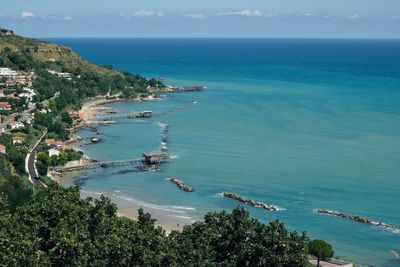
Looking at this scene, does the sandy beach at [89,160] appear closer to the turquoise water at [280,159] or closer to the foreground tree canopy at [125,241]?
the turquoise water at [280,159]

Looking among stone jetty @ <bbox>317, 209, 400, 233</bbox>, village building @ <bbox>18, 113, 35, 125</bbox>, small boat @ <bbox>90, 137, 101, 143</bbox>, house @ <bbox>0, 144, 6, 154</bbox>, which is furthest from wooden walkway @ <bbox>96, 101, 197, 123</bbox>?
stone jetty @ <bbox>317, 209, 400, 233</bbox>

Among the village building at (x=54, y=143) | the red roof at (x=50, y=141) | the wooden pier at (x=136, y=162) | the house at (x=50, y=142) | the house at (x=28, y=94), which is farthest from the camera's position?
the house at (x=28, y=94)

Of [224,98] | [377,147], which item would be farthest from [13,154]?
[224,98]

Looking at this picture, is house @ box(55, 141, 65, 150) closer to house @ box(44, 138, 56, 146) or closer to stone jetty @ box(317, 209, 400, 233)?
house @ box(44, 138, 56, 146)

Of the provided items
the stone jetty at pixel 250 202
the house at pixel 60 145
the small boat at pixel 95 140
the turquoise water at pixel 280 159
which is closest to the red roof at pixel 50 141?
the house at pixel 60 145

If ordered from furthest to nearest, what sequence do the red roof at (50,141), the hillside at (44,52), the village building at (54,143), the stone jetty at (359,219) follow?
the hillside at (44,52), the red roof at (50,141), the village building at (54,143), the stone jetty at (359,219)

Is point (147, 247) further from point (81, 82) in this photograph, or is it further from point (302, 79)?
point (302, 79)

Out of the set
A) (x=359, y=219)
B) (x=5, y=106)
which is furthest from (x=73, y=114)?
(x=359, y=219)

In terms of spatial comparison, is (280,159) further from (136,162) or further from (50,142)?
(50,142)
